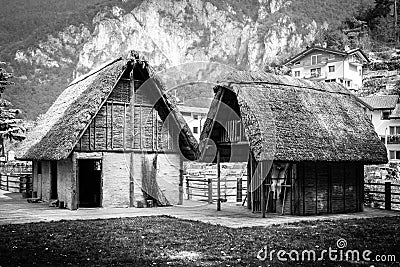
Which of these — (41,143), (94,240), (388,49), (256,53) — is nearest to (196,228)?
(94,240)

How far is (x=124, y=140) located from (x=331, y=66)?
5273 centimetres

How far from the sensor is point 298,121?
1914cm

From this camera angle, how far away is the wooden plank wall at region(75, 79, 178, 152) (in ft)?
71.3

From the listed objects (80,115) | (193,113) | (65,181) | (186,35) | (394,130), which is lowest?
(65,181)

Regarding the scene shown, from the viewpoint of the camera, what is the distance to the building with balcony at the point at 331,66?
228 ft

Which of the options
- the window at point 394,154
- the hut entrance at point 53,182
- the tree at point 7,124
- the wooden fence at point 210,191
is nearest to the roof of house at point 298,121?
the wooden fence at point 210,191

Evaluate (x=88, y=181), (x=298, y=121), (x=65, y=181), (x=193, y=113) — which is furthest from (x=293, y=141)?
(x=193, y=113)

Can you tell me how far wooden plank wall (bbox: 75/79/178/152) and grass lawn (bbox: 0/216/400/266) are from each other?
5710mm

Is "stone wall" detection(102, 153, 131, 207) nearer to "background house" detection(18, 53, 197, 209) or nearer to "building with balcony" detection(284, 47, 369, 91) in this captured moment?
"background house" detection(18, 53, 197, 209)

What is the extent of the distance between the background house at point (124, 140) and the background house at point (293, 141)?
6.12ft

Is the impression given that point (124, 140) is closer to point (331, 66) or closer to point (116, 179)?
point (116, 179)

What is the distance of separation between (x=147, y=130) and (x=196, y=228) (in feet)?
27.7

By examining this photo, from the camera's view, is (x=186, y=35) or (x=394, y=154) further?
(x=186, y=35)

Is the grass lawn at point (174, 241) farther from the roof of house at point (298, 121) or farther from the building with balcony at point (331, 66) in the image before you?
the building with balcony at point (331, 66)
